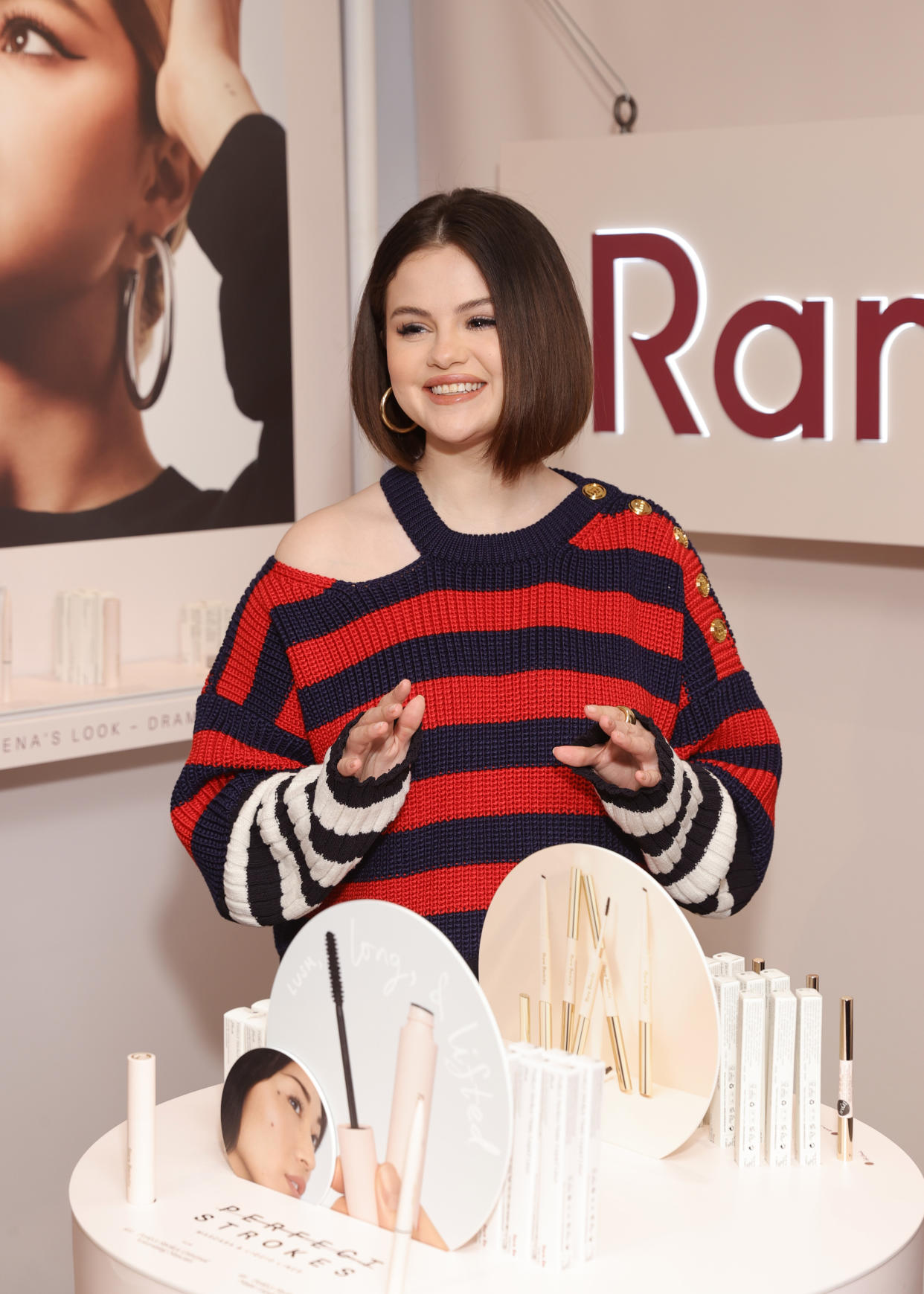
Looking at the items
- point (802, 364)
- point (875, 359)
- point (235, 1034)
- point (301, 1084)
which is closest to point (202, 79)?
point (802, 364)

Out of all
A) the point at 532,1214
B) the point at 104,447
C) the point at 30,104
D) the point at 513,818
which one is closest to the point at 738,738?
the point at 513,818

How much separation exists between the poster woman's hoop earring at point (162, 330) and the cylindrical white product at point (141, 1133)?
165 centimetres

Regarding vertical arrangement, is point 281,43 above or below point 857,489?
above

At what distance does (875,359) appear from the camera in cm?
239

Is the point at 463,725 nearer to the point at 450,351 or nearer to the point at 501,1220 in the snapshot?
the point at 450,351

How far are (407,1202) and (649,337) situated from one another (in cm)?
182

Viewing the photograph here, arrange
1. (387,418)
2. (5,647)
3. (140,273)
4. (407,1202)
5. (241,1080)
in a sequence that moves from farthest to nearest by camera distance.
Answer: (140,273)
(5,647)
(387,418)
(241,1080)
(407,1202)

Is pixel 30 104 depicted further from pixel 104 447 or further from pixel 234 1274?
pixel 234 1274

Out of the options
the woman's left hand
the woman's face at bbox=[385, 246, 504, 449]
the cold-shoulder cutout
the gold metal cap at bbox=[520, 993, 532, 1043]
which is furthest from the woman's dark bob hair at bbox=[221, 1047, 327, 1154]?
the woman's face at bbox=[385, 246, 504, 449]

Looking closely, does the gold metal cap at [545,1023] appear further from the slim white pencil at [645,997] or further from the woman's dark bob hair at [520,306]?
the woman's dark bob hair at [520,306]

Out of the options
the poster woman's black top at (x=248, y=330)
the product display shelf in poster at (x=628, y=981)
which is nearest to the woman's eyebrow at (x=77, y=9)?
the poster woman's black top at (x=248, y=330)

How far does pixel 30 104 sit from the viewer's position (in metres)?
2.57

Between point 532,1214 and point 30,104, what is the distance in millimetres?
2067

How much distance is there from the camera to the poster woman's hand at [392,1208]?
126cm
